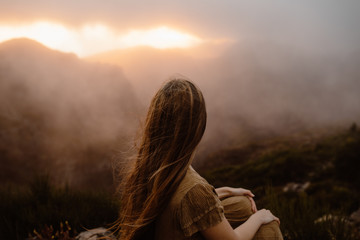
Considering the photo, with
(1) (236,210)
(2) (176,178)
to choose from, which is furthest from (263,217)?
(2) (176,178)

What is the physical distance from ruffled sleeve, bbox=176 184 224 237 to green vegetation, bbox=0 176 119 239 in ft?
8.55

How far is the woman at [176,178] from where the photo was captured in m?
1.40

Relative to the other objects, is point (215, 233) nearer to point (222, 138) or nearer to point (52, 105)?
point (222, 138)

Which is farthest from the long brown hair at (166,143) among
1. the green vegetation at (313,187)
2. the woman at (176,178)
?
the green vegetation at (313,187)

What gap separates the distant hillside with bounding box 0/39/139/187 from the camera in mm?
30797

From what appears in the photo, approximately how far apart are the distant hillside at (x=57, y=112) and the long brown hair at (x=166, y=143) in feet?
80.6

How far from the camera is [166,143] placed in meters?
1.48

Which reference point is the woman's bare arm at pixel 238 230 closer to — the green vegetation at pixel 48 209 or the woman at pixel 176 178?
the woman at pixel 176 178

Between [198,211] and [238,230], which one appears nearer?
[198,211]

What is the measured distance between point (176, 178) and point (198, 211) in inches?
8.0

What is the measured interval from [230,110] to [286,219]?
158ft

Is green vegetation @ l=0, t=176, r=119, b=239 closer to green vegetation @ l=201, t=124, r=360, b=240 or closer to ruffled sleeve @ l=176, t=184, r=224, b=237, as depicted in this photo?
green vegetation @ l=201, t=124, r=360, b=240

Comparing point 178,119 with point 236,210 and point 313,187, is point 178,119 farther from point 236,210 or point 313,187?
point 313,187

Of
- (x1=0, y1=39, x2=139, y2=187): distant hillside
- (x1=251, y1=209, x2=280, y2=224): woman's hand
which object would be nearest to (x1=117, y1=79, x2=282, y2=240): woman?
(x1=251, y1=209, x2=280, y2=224): woman's hand
